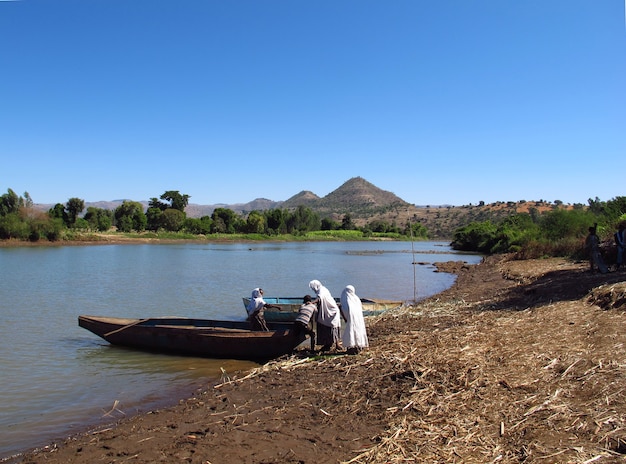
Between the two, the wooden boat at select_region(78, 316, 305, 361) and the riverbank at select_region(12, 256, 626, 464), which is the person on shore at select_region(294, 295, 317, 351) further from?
the riverbank at select_region(12, 256, 626, 464)

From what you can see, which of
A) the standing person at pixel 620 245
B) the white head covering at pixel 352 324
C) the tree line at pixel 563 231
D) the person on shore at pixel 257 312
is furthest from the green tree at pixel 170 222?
the white head covering at pixel 352 324

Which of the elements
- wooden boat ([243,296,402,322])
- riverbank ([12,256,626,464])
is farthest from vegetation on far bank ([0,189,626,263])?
riverbank ([12,256,626,464])

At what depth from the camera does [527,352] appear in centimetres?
848

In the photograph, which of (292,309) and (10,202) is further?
(10,202)

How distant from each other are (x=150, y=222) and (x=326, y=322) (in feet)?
341

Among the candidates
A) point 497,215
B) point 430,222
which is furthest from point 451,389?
point 430,222

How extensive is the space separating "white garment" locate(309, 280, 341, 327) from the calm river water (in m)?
2.70

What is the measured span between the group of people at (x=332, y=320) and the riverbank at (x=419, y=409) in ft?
1.43

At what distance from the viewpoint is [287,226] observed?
134 meters

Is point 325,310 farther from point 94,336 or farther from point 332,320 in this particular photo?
point 94,336

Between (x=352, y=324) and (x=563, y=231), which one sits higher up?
(x=563, y=231)

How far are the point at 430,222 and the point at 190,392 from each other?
15076 centimetres

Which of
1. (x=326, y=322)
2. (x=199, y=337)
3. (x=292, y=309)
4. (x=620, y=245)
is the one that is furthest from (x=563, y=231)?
(x=199, y=337)

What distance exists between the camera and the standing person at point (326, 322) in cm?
1088
